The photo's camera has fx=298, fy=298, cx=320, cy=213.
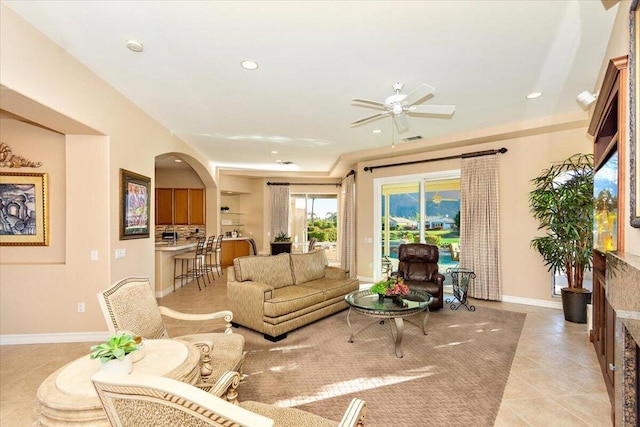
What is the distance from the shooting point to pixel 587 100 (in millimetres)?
3295

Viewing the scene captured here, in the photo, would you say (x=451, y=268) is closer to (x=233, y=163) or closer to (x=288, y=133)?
(x=288, y=133)

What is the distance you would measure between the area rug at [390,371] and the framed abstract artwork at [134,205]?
76.0 inches

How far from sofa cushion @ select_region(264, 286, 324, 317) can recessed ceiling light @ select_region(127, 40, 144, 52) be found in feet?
9.39

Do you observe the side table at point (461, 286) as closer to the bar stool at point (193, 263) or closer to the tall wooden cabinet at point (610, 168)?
the tall wooden cabinet at point (610, 168)

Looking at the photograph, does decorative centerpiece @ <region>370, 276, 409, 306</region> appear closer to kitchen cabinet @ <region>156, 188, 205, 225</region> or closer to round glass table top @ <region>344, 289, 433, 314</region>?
round glass table top @ <region>344, 289, 433, 314</region>

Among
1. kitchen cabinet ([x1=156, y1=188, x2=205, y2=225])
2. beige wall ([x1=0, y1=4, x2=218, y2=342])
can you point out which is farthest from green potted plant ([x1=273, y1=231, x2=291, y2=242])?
beige wall ([x1=0, y1=4, x2=218, y2=342])

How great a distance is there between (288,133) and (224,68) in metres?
2.32

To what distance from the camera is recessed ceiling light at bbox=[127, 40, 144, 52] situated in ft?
8.42

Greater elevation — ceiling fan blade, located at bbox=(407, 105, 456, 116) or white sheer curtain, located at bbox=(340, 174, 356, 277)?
ceiling fan blade, located at bbox=(407, 105, 456, 116)

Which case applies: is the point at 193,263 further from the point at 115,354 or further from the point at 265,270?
the point at 115,354

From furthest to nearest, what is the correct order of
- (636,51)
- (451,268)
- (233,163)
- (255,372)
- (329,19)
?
(233,163) < (451,268) < (255,372) < (329,19) < (636,51)

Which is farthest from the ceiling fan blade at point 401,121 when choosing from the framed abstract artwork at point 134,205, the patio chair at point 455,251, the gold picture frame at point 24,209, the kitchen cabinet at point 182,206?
the kitchen cabinet at point 182,206

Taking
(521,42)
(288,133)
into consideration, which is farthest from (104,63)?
(521,42)

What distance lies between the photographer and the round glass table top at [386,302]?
3316mm
